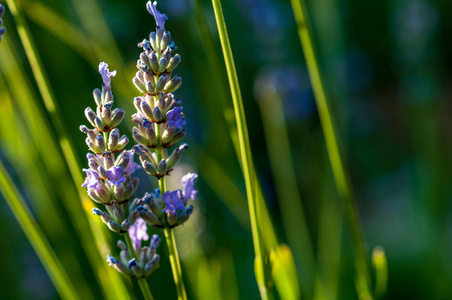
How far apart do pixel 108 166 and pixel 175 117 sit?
0.08 meters

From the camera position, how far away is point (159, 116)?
48 cm

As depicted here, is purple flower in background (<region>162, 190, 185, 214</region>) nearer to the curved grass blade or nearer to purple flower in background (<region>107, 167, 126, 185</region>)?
purple flower in background (<region>107, 167, 126, 185</region>)

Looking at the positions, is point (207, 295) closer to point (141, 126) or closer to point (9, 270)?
point (141, 126)

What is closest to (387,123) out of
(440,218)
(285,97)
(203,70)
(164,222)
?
(285,97)

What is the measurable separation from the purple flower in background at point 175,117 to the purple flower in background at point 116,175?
0.23 feet

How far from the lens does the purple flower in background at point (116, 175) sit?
18.5 inches

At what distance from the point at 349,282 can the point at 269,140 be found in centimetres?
52

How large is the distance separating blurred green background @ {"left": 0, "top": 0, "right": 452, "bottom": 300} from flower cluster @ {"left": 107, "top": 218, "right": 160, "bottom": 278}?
17 cm

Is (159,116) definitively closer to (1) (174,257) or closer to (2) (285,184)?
(1) (174,257)

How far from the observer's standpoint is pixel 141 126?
1.63ft

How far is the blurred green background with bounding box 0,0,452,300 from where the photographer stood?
1.07 metres

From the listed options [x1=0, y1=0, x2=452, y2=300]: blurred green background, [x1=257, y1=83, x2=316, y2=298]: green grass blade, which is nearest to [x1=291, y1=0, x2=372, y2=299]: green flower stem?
[x1=0, y1=0, x2=452, y2=300]: blurred green background

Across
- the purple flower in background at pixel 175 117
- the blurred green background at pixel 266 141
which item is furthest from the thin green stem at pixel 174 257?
the blurred green background at pixel 266 141

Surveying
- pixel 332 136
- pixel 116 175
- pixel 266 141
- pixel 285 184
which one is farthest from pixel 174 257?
pixel 266 141
